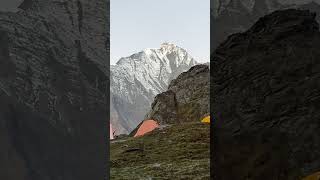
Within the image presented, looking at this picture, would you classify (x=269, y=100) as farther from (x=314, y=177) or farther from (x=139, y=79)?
(x=139, y=79)

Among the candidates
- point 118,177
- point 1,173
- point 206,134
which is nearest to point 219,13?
point 1,173

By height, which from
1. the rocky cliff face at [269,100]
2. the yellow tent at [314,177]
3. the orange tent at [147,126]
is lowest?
the orange tent at [147,126]

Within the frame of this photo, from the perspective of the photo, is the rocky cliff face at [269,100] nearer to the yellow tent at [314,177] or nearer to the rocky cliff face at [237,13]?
the rocky cliff face at [237,13]

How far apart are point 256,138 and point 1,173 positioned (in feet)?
16.4

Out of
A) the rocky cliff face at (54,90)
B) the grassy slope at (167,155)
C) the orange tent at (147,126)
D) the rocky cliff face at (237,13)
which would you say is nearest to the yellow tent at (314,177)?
the rocky cliff face at (237,13)

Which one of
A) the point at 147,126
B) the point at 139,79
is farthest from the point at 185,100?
the point at 139,79

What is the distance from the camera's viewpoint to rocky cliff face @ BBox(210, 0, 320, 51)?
357 inches

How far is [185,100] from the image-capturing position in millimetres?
34031

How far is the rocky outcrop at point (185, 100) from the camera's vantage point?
106 feet

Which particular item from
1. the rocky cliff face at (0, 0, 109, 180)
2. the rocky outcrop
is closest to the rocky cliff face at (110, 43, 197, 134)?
the rocky outcrop

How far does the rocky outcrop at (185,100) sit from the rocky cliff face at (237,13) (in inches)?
869

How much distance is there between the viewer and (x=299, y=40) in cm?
863

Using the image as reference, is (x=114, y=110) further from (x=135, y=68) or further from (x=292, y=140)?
(x=292, y=140)

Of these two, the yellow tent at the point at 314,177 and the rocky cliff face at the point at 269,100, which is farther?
the rocky cliff face at the point at 269,100
